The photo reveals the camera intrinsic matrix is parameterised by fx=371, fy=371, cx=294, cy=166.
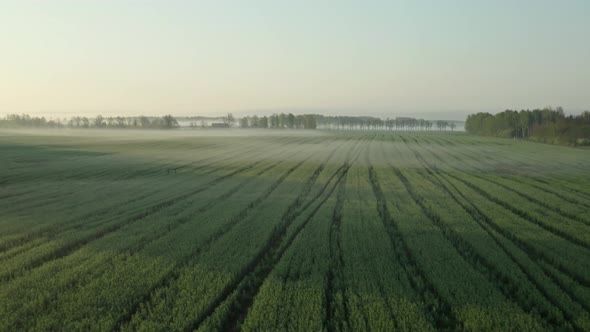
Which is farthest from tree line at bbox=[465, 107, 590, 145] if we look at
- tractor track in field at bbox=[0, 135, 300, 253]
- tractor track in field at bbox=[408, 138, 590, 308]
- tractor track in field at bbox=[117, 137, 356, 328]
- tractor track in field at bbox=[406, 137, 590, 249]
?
tractor track in field at bbox=[0, 135, 300, 253]

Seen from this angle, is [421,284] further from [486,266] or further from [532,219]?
[532,219]

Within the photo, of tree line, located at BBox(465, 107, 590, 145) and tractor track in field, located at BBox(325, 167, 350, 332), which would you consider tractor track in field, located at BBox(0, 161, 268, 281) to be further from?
tree line, located at BBox(465, 107, 590, 145)

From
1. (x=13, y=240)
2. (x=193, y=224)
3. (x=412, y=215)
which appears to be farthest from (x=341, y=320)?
(x=13, y=240)

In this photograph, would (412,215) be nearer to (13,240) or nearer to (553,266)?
(553,266)

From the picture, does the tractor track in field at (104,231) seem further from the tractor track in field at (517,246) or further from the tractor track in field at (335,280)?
the tractor track in field at (517,246)

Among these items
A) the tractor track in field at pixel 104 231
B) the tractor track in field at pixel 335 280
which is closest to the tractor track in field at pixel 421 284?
the tractor track in field at pixel 335 280

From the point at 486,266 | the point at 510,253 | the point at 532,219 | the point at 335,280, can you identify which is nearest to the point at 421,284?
the point at 335,280
